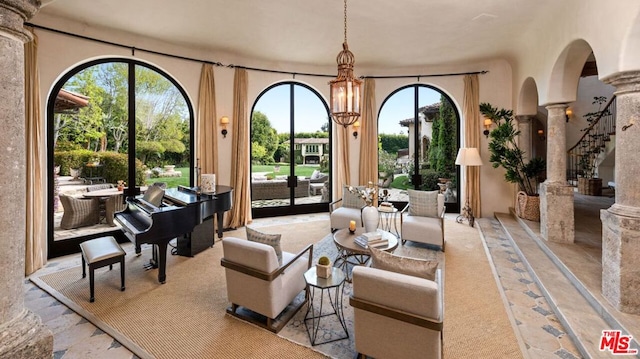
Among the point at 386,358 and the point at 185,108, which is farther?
the point at 185,108

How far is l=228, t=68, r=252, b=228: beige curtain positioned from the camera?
643 centimetres

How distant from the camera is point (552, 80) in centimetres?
432

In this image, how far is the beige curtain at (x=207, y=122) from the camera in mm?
6043

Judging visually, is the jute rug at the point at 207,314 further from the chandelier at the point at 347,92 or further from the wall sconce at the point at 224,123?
the wall sconce at the point at 224,123

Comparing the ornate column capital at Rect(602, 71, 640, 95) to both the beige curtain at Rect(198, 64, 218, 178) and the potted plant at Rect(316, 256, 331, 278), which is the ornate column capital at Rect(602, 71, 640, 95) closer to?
the potted plant at Rect(316, 256, 331, 278)

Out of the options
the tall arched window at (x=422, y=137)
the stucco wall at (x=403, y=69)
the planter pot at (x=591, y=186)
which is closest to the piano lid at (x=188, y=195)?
the stucco wall at (x=403, y=69)

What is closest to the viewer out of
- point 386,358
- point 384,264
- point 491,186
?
point 386,358

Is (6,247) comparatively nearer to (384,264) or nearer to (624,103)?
(384,264)

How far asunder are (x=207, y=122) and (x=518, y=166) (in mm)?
6589

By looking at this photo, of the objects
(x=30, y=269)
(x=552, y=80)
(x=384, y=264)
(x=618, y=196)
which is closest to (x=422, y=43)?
(x=552, y=80)

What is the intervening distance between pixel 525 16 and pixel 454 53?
1.77 metres

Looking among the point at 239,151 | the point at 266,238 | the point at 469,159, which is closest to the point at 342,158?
the point at 239,151

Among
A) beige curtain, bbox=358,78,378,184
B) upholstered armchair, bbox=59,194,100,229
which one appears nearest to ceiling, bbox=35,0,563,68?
beige curtain, bbox=358,78,378,184

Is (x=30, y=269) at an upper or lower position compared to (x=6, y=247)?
lower
